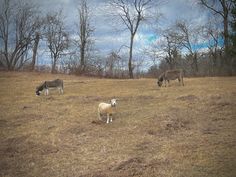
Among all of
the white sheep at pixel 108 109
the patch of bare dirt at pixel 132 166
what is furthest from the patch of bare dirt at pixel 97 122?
the patch of bare dirt at pixel 132 166

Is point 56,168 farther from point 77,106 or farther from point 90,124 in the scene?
point 77,106

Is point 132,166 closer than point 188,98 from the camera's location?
Yes

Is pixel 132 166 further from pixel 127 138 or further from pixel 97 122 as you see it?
pixel 97 122

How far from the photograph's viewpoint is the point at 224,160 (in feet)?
32.1

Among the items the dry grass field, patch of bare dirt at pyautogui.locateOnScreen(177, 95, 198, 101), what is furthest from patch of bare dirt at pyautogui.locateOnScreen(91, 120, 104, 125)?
patch of bare dirt at pyautogui.locateOnScreen(177, 95, 198, 101)

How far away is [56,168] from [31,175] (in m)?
0.76

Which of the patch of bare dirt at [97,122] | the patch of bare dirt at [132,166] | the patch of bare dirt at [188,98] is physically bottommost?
the patch of bare dirt at [132,166]

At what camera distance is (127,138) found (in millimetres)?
12820

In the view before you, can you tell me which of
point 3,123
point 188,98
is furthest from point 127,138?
point 188,98

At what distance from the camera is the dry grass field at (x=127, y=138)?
33.2ft

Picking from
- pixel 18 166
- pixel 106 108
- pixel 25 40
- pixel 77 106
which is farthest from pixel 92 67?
pixel 18 166

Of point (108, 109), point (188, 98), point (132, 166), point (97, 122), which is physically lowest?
point (132, 166)

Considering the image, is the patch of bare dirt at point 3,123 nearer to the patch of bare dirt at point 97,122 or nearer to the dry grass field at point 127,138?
the dry grass field at point 127,138

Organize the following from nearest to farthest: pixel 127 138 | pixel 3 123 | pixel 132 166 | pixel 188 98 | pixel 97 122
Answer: pixel 132 166, pixel 127 138, pixel 97 122, pixel 3 123, pixel 188 98
